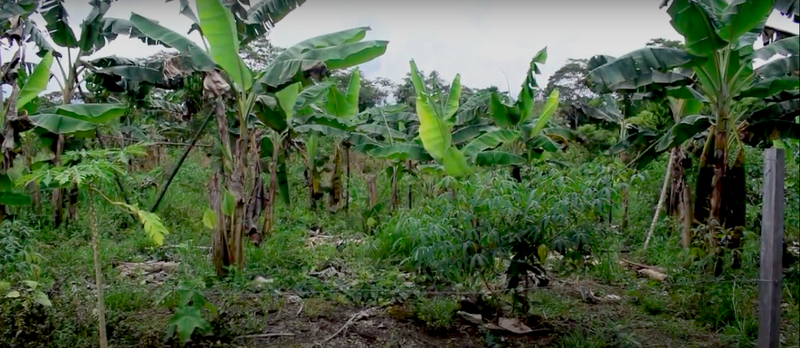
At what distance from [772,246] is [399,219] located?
2466 millimetres

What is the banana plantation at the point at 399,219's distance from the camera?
2.99 metres

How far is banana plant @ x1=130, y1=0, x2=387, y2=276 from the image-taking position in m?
4.02

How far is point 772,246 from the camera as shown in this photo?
86.8 inches

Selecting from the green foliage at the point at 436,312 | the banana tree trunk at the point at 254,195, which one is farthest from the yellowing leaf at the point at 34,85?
the green foliage at the point at 436,312

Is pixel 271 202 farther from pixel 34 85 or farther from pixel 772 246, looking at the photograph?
pixel 772 246

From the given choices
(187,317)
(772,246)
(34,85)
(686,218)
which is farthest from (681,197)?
(34,85)

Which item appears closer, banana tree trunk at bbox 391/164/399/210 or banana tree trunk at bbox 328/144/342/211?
banana tree trunk at bbox 391/164/399/210

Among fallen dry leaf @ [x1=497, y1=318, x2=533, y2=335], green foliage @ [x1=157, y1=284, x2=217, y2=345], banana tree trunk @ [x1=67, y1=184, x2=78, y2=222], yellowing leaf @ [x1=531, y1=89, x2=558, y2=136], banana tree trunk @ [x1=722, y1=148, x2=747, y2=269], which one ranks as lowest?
fallen dry leaf @ [x1=497, y1=318, x2=533, y2=335]

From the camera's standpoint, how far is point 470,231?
10.1 feet

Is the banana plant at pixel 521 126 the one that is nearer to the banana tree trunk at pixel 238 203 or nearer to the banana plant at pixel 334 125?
the banana plant at pixel 334 125

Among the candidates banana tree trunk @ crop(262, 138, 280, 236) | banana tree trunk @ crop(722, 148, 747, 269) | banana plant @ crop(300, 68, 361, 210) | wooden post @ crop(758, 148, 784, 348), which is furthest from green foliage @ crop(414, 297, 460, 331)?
banana tree trunk @ crop(262, 138, 280, 236)

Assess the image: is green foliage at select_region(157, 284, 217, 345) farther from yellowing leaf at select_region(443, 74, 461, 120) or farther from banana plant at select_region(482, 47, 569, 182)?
yellowing leaf at select_region(443, 74, 461, 120)

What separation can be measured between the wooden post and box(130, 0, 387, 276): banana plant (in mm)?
2763

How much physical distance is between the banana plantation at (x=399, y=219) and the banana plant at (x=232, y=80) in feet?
0.06
